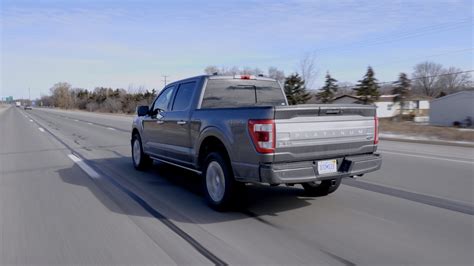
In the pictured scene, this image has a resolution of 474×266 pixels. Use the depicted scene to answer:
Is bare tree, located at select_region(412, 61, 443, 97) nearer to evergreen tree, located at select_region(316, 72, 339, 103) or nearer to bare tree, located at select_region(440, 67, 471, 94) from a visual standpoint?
bare tree, located at select_region(440, 67, 471, 94)

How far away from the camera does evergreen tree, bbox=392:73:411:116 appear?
3956cm

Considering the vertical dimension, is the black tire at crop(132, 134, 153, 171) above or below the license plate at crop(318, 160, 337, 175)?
below

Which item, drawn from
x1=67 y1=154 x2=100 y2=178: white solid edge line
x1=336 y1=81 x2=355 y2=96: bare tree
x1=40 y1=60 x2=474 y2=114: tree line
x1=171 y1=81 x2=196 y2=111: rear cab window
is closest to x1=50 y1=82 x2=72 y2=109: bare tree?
x1=40 y1=60 x2=474 y2=114: tree line

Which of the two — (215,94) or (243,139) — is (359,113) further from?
(215,94)

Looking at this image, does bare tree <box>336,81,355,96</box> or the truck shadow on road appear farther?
bare tree <box>336,81,355,96</box>

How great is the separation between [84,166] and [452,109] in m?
42.1

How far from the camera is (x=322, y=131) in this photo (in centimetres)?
545

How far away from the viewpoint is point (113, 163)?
35.5 ft

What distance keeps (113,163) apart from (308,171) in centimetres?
688

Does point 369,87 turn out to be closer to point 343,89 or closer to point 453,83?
point 343,89

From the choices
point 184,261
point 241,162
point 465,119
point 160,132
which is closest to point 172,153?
point 160,132

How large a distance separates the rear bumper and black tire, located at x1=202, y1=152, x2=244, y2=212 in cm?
68

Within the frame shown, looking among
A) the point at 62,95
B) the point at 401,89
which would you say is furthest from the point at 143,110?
the point at 62,95

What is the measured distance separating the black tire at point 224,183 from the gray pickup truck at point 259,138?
14 mm
